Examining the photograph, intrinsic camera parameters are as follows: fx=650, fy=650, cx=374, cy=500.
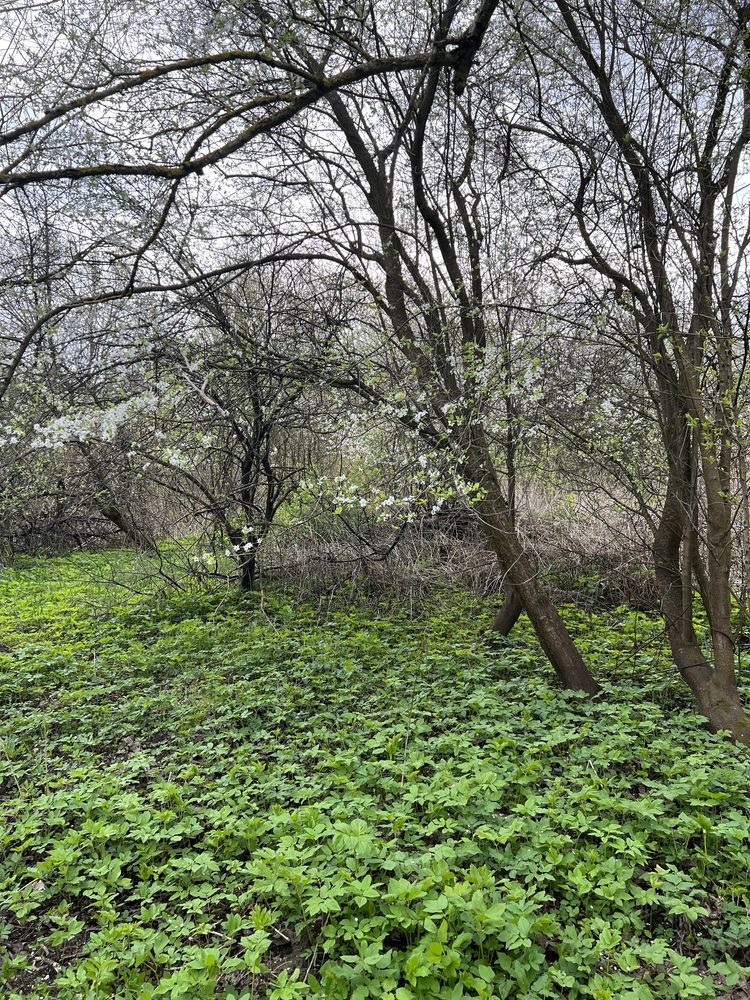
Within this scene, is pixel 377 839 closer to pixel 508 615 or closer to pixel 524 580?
pixel 524 580

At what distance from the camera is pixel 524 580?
199 inches

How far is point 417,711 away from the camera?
443 cm

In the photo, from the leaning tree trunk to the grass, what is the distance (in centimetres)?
22

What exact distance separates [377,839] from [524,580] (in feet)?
8.70

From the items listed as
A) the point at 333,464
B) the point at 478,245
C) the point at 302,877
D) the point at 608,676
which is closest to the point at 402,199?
the point at 478,245

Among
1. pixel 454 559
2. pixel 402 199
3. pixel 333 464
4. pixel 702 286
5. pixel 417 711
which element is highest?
pixel 402 199

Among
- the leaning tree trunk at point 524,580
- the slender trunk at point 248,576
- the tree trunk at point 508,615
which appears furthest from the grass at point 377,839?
the slender trunk at point 248,576

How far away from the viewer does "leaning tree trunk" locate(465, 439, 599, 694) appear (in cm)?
486

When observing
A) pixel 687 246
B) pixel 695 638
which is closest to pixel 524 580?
pixel 695 638

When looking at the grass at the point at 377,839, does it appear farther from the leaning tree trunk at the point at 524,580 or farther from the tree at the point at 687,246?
A: the tree at the point at 687,246

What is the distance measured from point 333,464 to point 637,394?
4.08 m

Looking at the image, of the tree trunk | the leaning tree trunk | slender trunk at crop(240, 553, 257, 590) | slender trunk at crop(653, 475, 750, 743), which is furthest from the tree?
slender trunk at crop(240, 553, 257, 590)

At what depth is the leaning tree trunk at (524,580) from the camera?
191 inches

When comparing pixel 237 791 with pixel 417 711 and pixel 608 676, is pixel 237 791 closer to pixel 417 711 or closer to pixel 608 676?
pixel 417 711
